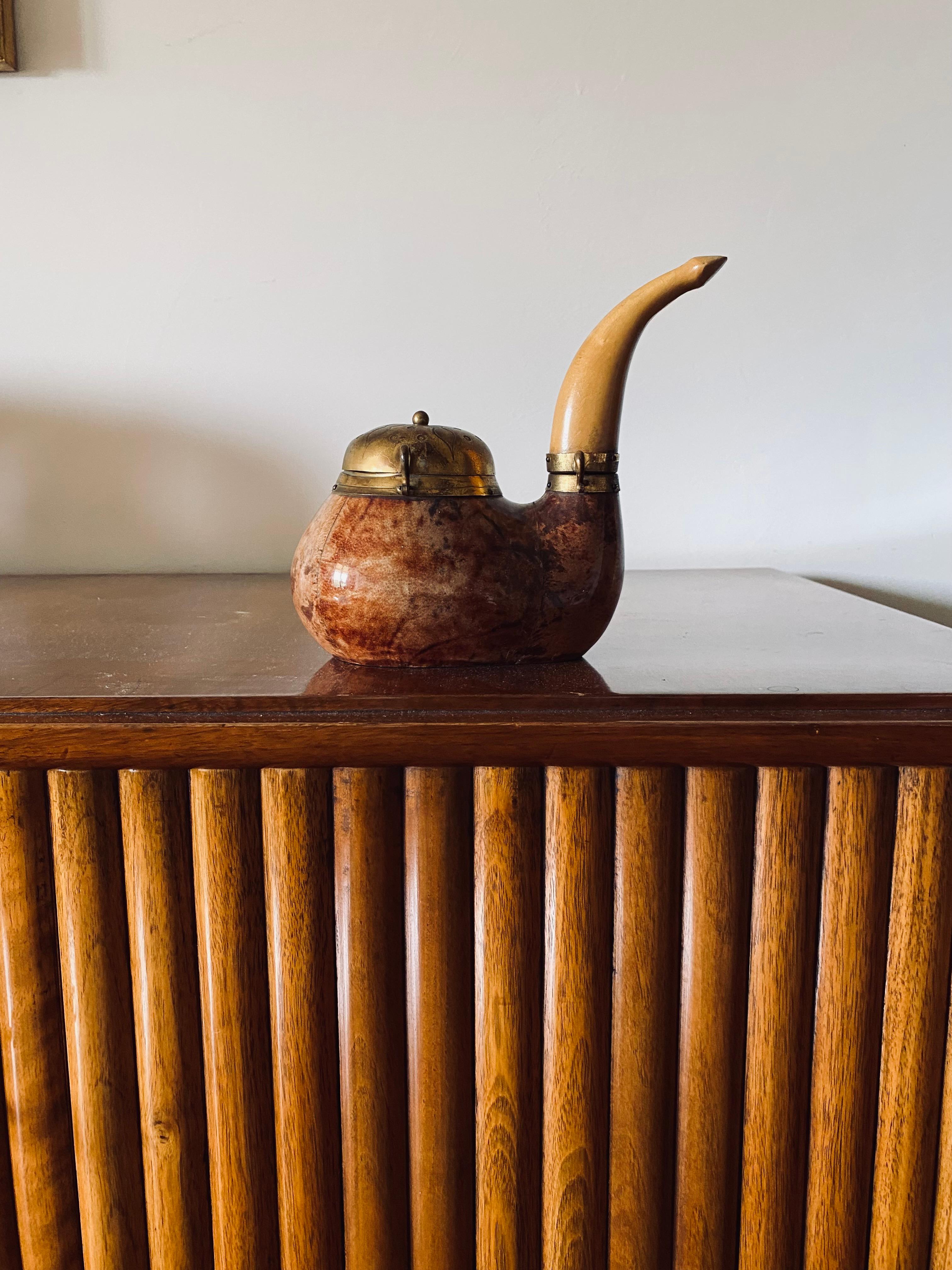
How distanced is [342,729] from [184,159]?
2.51 ft

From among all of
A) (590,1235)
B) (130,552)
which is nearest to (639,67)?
(130,552)

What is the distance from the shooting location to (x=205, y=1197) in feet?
1.84

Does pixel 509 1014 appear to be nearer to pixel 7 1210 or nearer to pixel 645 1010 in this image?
pixel 645 1010

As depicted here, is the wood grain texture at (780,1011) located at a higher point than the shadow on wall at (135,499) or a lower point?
lower

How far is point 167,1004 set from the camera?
54 centimetres

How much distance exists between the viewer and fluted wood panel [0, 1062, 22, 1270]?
561mm

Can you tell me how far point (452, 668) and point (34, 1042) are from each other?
1.10 ft

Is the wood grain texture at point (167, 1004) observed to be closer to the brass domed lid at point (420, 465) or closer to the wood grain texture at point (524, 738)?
the wood grain texture at point (524, 738)

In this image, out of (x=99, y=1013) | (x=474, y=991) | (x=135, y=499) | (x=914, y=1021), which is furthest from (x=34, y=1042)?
(x=135, y=499)

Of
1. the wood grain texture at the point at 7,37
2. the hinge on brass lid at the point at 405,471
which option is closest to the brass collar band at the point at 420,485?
the hinge on brass lid at the point at 405,471

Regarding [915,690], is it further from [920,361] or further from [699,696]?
[920,361]

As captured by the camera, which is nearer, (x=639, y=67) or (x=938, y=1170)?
(x=938, y=1170)

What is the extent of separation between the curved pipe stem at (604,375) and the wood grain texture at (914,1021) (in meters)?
0.28

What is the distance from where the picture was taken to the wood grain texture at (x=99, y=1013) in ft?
1.74
